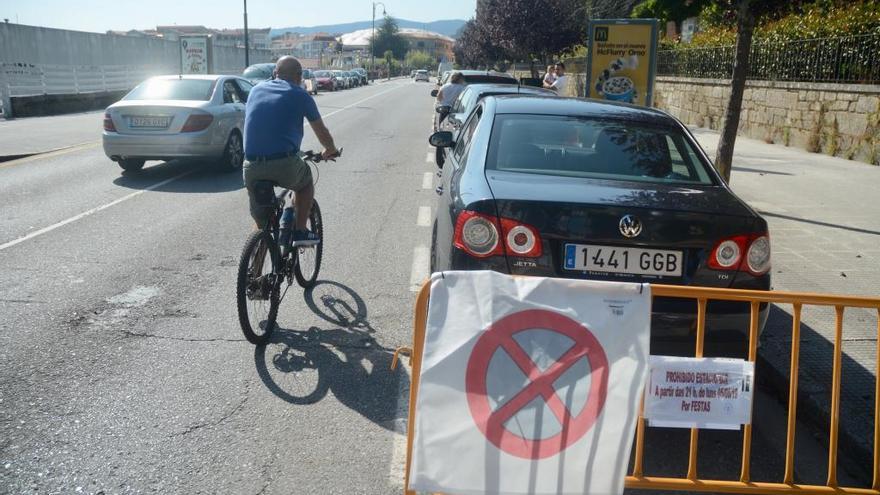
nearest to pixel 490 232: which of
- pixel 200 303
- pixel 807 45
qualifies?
pixel 200 303

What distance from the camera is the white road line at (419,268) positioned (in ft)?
21.3

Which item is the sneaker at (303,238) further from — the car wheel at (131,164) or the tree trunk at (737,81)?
the car wheel at (131,164)

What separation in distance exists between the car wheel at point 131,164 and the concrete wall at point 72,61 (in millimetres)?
12255

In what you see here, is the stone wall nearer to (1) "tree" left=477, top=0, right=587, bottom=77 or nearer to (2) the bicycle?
(1) "tree" left=477, top=0, right=587, bottom=77

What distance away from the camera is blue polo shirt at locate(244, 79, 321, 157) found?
5328mm

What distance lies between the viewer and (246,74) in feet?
111

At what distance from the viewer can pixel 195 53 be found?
38375 millimetres

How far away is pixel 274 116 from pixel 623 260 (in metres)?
2.63

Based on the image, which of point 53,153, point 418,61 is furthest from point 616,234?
point 418,61

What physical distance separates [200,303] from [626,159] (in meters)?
3.25

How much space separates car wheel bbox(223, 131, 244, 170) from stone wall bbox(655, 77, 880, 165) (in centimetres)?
1049

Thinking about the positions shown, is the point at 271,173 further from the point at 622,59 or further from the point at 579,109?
the point at 622,59

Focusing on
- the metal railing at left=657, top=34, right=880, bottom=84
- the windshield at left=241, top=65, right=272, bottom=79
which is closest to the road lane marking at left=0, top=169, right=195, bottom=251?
the metal railing at left=657, top=34, right=880, bottom=84

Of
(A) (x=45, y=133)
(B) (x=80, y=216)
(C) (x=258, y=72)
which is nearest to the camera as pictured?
(B) (x=80, y=216)
